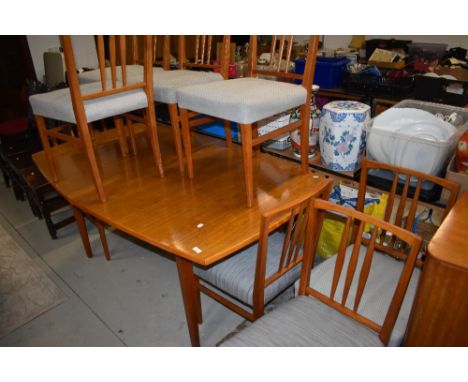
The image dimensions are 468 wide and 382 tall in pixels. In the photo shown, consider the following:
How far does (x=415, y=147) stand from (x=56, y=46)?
14.7 ft

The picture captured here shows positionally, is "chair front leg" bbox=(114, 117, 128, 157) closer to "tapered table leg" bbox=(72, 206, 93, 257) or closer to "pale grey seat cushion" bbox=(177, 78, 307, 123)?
"tapered table leg" bbox=(72, 206, 93, 257)

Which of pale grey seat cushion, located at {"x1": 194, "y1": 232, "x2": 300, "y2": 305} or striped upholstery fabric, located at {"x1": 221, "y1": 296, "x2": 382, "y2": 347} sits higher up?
striped upholstery fabric, located at {"x1": 221, "y1": 296, "x2": 382, "y2": 347}

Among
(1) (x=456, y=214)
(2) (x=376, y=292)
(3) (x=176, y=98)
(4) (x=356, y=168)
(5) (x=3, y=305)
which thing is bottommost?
(5) (x=3, y=305)

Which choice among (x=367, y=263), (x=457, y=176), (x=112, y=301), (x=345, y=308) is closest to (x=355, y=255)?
(x=367, y=263)

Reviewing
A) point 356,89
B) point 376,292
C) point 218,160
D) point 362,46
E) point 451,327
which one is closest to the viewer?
point 451,327

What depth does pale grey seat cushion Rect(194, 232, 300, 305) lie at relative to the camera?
55.0 inches

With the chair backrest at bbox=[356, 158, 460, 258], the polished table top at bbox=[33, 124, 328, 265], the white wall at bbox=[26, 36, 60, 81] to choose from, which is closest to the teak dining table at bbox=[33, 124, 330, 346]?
the polished table top at bbox=[33, 124, 328, 265]

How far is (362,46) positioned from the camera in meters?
3.91

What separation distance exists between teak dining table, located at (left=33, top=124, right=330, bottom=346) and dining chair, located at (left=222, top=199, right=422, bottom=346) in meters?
0.28

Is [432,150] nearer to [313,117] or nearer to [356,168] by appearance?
[356,168]

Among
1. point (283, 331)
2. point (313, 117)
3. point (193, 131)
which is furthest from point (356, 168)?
point (193, 131)

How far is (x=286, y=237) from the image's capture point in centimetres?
128

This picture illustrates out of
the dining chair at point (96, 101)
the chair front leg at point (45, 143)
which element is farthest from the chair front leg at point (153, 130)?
the chair front leg at point (45, 143)

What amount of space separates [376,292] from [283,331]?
0.43 m
